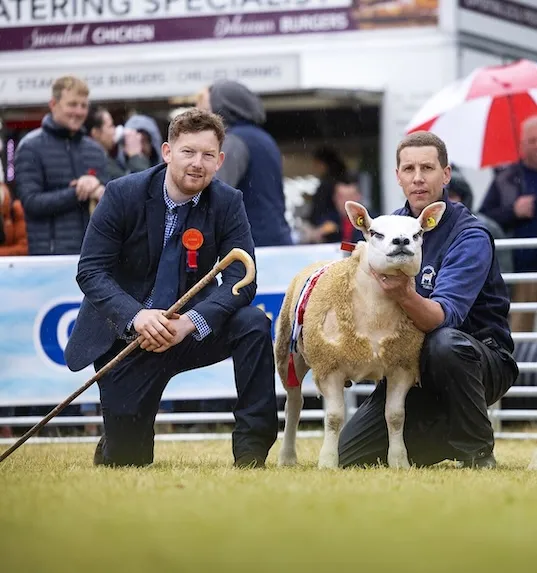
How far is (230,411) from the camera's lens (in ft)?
28.3

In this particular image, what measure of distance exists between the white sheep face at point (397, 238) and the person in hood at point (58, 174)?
10.5 feet

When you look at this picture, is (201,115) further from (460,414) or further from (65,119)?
(65,119)

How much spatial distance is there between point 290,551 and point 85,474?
212 cm

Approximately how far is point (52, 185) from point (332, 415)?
3.44 meters

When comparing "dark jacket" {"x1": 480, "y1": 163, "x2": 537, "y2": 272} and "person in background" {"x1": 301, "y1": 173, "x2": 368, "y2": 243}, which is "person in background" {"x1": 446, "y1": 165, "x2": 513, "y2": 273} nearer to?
"dark jacket" {"x1": 480, "y1": 163, "x2": 537, "y2": 272}

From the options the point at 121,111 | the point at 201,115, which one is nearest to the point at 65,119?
the point at 201,115

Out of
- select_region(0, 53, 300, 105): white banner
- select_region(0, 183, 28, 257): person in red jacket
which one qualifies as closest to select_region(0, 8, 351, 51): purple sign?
select_region(0, 53, 300, 105): white banner

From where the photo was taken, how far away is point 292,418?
6516 millimetres

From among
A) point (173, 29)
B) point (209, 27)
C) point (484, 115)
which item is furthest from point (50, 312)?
point (173, 29)

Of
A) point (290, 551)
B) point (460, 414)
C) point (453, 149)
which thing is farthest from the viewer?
point (453, 149)

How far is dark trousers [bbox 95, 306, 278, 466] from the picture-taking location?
6.07 metres

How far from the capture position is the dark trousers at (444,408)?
5832 millimetres

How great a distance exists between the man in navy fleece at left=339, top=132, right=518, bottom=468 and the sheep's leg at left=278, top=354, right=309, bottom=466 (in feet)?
0.72

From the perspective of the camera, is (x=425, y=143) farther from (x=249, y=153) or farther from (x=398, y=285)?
(x=249, y=153)
